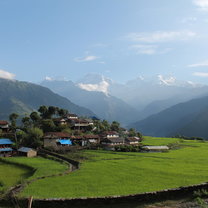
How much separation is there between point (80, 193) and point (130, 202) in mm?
6373

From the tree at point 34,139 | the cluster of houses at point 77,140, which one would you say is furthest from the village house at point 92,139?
the tree at point 34,139

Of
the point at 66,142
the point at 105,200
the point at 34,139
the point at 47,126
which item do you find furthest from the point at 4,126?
the point at 105,200

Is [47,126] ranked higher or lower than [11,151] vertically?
higher

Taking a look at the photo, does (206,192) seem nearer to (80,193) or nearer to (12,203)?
(80,193)

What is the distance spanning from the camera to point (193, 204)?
59.4 feet

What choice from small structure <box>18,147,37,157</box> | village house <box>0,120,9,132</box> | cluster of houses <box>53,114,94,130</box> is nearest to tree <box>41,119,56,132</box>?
cluster of houses <box>53,114,94,130</box>

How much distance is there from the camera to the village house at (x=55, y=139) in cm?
6828

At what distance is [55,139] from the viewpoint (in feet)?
230

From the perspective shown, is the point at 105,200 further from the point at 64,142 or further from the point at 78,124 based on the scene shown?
the point at 78,124

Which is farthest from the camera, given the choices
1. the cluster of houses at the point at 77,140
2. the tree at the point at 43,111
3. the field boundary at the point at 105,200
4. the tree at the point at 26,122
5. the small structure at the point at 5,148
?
the tree at the point at 43,111

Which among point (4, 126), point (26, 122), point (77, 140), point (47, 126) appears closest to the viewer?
point (77, 140)

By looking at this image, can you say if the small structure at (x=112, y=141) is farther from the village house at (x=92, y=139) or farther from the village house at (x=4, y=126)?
the village house at (x=4, y=126)

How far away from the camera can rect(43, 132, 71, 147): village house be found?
6828 cm

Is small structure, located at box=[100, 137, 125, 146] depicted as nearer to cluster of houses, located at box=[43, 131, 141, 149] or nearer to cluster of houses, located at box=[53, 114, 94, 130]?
cluster of houses, located at box=[43, 131, 141, 149]
